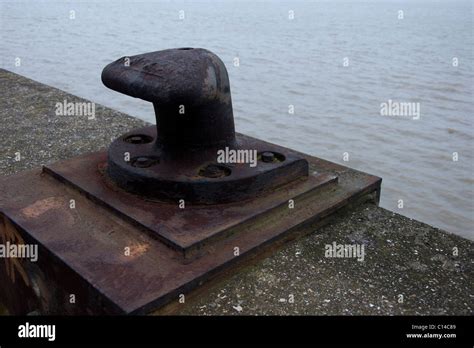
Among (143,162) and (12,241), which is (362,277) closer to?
(143,162)

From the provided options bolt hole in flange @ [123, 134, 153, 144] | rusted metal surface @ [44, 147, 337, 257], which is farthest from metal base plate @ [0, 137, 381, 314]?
bolt hole in flange @ [123, 134, 153, 144]

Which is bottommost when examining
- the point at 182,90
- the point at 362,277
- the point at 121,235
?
the point at 362,277

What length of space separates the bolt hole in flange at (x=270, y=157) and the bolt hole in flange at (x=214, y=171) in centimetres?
22

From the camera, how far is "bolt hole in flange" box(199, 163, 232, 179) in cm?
210

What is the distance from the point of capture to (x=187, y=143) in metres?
2.16

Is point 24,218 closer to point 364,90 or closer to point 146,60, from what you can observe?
point 146,60

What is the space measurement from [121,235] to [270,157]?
0.77 m

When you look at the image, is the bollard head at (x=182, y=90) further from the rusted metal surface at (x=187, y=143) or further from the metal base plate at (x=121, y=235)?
the metal base plate at (x=121, y=235)

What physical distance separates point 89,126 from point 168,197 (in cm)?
178

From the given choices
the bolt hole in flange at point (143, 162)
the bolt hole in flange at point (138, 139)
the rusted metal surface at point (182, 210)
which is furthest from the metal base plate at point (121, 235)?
the bolt hole in flange at point (138, 139)

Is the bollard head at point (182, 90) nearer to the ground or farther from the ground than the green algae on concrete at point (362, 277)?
farther from the ground

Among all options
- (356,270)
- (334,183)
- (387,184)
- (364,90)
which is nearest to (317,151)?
(387,184)

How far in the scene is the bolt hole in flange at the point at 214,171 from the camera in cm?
210

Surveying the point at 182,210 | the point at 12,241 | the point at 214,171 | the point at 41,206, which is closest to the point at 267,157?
the point at 214,171
